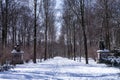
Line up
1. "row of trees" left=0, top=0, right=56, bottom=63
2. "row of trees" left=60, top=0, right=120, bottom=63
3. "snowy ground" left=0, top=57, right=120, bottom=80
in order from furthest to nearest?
1. "row of trees" left=0, top=0, right=56, bottom=63
2. "row of trees" left=60, top=0, right=120, bottom=63
3. "snowy ground" left=0, top=57, right=120, bottom=80

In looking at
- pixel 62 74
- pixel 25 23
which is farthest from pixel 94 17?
pixel 62 74

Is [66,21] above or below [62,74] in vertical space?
above

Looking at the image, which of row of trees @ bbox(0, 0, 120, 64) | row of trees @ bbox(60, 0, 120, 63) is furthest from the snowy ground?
row of trees @ bbox(60, 0, 120, 63)

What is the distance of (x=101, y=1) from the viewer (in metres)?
44.7

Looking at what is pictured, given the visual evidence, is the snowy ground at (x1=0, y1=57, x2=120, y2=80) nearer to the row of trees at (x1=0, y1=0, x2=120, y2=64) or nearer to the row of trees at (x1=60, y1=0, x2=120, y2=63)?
the row of trees at (x1=0, y1=0, x2=120, y2=64)

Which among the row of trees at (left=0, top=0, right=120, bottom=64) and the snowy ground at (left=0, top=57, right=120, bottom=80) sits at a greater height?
the row of trees at (left=0, top=0, right=120, bottom=64)

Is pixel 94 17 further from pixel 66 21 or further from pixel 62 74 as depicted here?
pixel 62 74

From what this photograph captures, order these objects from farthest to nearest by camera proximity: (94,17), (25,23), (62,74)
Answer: (25,23)
(94,17)
(62,74)

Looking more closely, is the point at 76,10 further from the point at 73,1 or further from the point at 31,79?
the point at 31,79

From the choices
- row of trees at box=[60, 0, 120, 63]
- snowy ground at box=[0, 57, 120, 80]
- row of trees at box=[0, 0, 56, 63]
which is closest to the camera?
snowy ground at box=[0, 57, 120, 80]

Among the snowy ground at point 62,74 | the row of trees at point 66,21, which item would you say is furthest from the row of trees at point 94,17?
the snowy ground at point 62,74

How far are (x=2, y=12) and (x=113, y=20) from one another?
17.1 metres

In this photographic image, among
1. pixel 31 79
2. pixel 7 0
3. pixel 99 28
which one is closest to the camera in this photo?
pixel 31 79

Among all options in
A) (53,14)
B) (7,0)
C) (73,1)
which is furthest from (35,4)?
(53,14)
